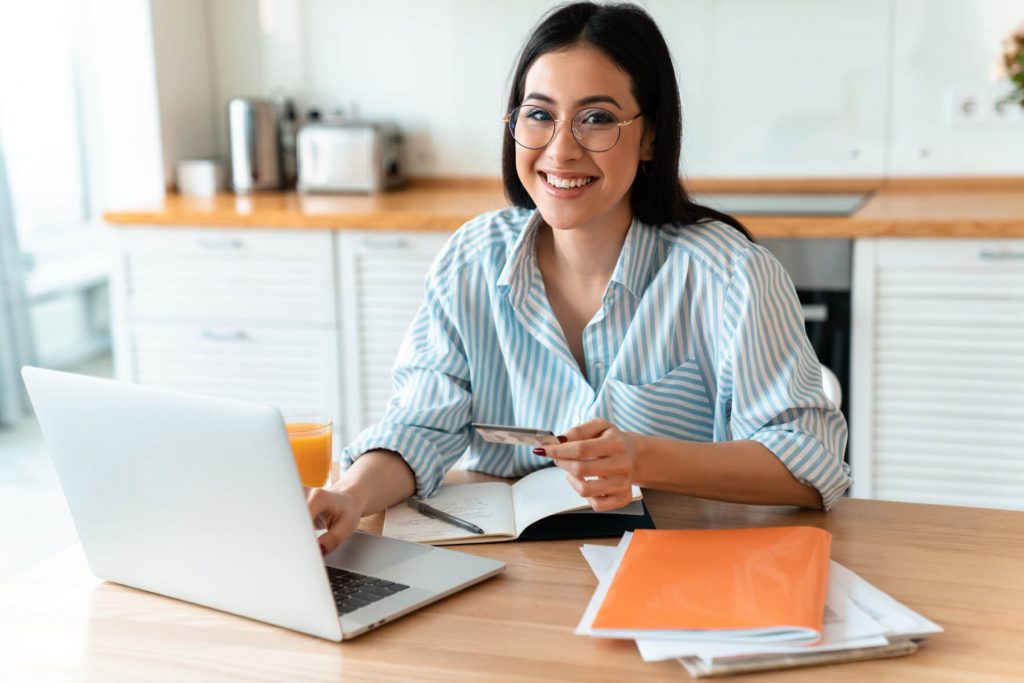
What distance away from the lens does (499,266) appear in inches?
62.9

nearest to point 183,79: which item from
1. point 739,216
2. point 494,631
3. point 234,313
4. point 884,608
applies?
point 234,313

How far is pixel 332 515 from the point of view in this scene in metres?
1.21

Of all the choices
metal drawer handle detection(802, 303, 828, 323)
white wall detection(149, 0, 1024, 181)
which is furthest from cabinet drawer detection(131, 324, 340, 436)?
metal drawer handle detection(802, 303, 828, 323)

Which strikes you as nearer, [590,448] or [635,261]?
[590,448]

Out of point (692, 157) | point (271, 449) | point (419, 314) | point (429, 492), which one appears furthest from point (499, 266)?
point (692, 157)

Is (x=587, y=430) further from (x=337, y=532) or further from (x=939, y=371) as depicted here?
(x=939, y=371)

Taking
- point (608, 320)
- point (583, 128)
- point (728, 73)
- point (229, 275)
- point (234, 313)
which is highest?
point (728, 73)

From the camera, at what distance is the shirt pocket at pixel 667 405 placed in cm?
150

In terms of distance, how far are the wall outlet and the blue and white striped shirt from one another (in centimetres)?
177

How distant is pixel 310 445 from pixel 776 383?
0.57 m

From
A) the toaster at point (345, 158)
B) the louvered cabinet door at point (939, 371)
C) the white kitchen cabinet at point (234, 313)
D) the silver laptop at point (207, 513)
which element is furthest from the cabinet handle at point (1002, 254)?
the silver laptop at point (207, 513)

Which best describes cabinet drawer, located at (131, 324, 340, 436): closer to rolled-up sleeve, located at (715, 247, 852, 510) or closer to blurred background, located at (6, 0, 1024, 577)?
blurred background, located at (6, 0, 1024, 577)

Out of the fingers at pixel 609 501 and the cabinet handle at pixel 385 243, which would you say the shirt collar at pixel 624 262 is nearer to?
the fingers at pixel 609 501

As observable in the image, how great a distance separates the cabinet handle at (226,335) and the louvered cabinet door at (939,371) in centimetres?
155
